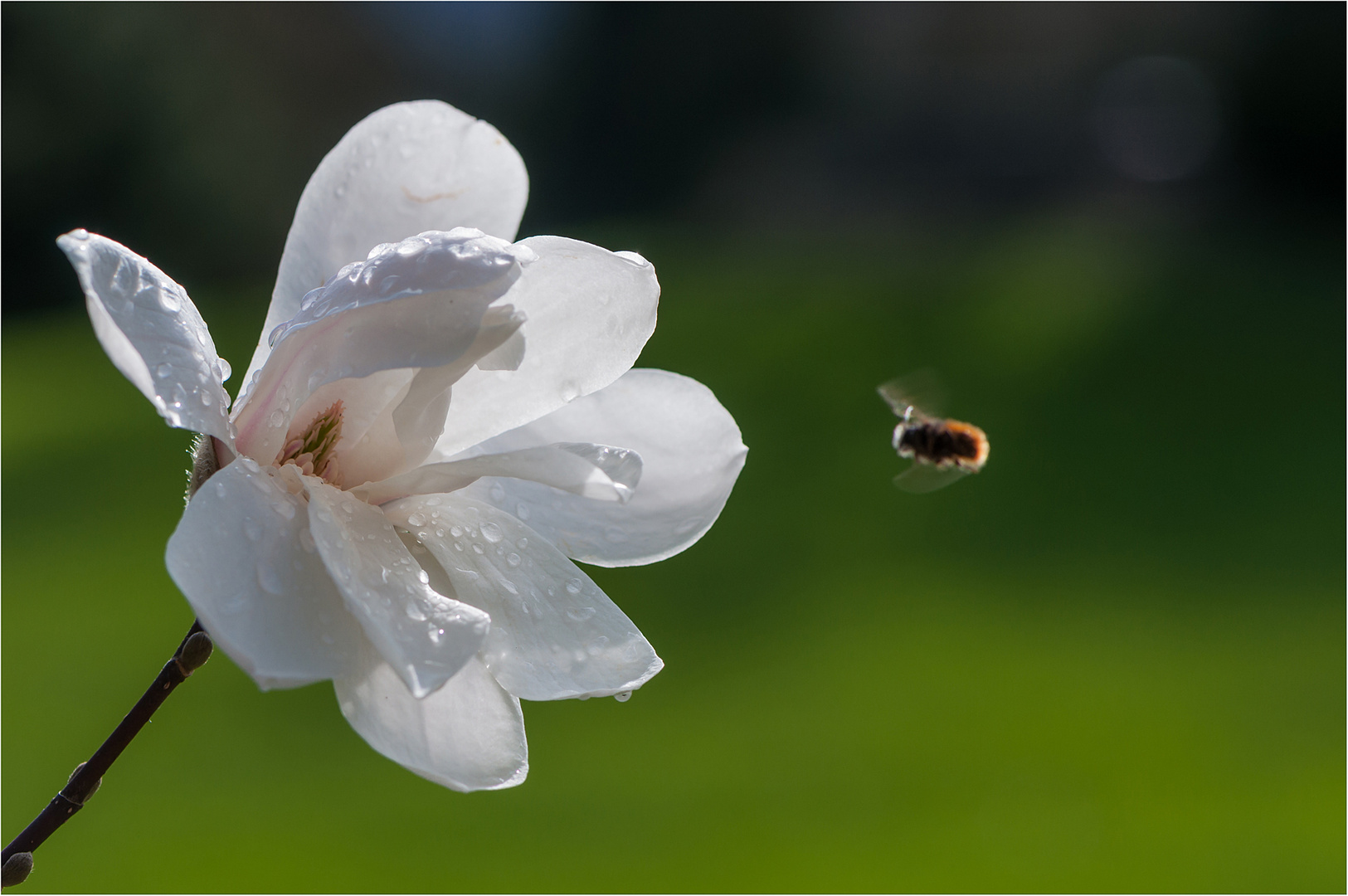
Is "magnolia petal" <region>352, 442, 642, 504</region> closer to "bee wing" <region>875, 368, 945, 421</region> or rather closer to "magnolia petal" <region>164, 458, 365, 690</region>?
"magnolia petal" <region>164, 458, 365, 690</region>

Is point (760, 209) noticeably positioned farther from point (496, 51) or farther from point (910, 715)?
point (910, 715)

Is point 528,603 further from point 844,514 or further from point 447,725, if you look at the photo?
point 844,514

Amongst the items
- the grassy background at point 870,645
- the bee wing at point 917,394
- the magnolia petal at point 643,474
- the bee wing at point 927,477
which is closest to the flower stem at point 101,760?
the magnolia petal at point 643,474

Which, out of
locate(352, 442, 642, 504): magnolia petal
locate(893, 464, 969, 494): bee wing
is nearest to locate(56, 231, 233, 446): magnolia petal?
locate(352, 442, 642, 504): magnolia petal

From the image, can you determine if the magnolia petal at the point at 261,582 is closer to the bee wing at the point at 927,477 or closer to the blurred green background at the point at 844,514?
the bee wing at the point at 927,477

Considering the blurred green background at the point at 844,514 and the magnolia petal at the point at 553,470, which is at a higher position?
the blurred green background at the point at 844,514
